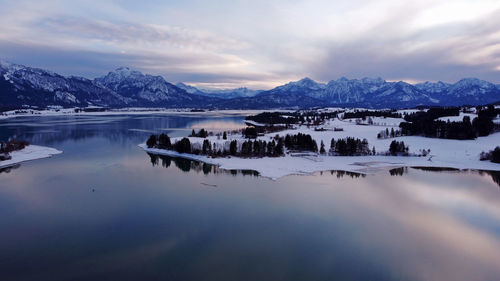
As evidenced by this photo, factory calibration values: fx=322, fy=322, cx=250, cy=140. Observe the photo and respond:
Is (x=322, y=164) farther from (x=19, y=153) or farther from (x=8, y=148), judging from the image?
(x=8, y=148)

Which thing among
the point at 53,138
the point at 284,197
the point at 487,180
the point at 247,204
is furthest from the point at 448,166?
the point at 53,138

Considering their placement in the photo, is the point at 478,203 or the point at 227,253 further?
the point at 478,203

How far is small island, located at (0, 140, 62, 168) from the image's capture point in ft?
127

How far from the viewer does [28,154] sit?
43.5m

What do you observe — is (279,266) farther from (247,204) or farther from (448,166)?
(448,166)

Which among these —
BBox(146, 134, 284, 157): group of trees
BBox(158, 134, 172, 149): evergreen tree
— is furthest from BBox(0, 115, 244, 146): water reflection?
BBox(146, 134, 284, 157): group of trees

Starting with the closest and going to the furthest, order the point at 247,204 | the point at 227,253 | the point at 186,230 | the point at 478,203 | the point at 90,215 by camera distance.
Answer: the point at 227,253
the point at 186,230
the point at 90,215
the point at 247,204
the point at 478,203

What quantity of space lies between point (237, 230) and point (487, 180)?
3099 centimetres

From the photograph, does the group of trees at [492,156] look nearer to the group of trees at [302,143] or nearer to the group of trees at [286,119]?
the group of trees at [302,143]

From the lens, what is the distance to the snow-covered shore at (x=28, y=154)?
3838 cm

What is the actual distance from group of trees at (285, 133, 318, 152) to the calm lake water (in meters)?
13.5

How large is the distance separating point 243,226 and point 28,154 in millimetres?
37695

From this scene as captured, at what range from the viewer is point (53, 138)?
62.7 metres

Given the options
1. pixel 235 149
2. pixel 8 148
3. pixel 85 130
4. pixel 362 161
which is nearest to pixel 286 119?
pixel 85 130
